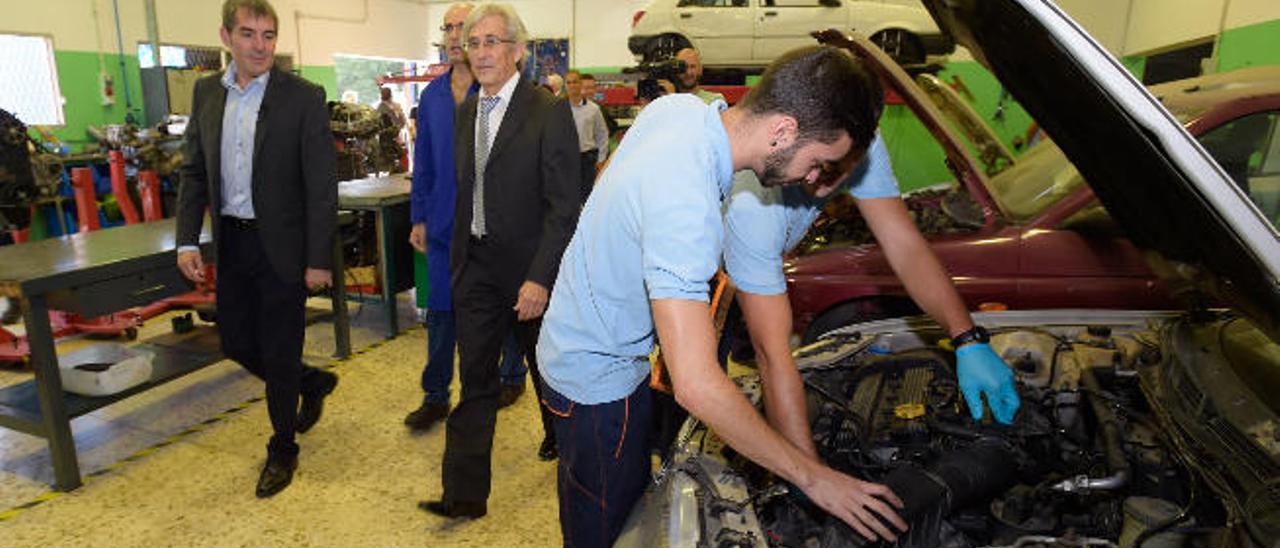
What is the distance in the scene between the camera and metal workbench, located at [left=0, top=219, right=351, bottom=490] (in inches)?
114

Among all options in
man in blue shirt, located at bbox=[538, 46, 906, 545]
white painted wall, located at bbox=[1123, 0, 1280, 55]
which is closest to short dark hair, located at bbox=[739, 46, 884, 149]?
man in blue shirt, located at bbox=[538, 46, 906, 545]

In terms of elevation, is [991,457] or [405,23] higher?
[405,23]

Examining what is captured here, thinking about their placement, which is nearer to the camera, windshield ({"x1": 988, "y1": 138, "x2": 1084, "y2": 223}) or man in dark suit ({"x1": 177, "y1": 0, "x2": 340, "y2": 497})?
man in dark suit ({"x1": 177, "y1": 0, "x2": 340, "y2": 497})

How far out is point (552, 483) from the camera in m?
3.07

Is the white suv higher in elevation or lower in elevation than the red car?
higher

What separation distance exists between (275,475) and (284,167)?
1.25 m

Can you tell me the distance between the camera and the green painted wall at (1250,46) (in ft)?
17.6

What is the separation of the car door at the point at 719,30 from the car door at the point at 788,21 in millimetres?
110

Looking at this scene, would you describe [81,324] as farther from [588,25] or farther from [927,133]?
[588,25]

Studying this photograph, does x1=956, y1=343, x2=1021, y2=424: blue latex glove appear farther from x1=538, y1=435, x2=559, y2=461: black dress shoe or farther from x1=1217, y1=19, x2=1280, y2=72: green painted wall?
x1=1217, y1=19, x2=1280, y2=72: green painted wall

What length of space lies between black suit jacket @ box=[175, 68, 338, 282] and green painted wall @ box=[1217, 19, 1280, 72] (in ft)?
20.9

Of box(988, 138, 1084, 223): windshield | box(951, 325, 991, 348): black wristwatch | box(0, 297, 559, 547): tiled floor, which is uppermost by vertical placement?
box(988, 138, 1084, 223): windshield

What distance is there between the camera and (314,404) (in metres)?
3.39

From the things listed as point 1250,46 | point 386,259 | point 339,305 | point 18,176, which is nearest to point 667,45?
point 386,259
